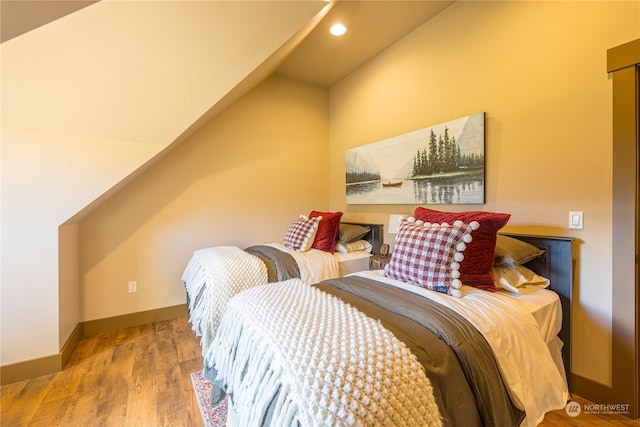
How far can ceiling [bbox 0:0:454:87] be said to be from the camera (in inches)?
90.5

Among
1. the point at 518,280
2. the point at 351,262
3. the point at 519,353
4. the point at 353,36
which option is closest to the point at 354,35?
the point at 353,36

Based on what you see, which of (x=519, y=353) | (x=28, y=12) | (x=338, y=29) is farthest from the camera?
(x=338, y=29)

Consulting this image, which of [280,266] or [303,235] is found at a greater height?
[303,235]

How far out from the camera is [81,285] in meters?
2.48

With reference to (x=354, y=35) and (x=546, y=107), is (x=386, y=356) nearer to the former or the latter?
(x=546, y=107)

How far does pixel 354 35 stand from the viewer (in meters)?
2.66

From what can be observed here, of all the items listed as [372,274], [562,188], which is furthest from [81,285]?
[562,188]

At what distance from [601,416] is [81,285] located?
3977 millimetres

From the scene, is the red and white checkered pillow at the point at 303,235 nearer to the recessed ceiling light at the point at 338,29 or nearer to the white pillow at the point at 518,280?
the white pillow at the point at 518,280

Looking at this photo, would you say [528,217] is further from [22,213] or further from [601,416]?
[22,213]

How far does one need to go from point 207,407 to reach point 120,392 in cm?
63

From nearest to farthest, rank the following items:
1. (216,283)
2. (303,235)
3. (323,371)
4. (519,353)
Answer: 1. (323,371)
2. (519,353)
3. (216,283)
4. (303,235)

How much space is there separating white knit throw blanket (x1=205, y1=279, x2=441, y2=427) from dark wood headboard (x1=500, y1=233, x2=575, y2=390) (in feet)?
4.65

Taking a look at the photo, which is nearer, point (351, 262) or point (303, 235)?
point (351, 262)
